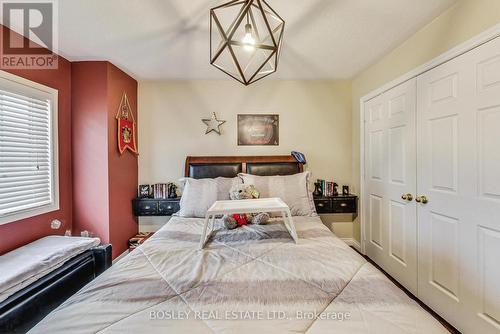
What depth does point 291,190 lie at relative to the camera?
252 cm

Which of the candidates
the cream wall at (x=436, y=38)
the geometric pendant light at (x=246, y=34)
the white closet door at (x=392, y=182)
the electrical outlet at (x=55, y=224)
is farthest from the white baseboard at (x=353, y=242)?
the electrical outlet at (x=55, y=224)

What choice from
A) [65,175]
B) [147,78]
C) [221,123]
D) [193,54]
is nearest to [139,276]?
[65,175]

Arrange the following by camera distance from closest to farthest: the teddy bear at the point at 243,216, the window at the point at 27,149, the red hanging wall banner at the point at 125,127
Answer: the window at the point at 27,149, the teddy bear at the point at 243,216, the red hanging wall banner at the point at 125,127

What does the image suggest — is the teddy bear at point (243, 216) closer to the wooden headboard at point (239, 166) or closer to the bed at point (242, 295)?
the bed at point (242, 295)

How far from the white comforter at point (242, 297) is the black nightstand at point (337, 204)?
148 centimetres

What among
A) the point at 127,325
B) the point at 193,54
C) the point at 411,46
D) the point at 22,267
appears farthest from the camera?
the point at 193,54

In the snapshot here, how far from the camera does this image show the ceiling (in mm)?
1705

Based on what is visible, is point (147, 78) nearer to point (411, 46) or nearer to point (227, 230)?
point (227, 230)

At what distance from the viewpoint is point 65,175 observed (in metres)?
2.54

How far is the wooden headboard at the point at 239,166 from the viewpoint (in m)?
3.06

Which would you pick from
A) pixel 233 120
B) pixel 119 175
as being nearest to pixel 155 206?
pixel 119 175

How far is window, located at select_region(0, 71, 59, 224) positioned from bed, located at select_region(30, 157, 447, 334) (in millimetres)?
1383

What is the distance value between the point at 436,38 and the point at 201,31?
197 centimetres

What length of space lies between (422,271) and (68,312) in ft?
8.41
